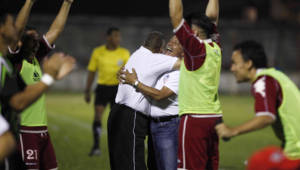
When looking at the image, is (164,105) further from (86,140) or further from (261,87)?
(86,140)

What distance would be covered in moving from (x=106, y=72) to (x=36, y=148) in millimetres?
5874

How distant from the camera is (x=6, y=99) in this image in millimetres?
4660

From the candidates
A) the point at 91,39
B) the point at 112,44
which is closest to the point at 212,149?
the point at 112,44

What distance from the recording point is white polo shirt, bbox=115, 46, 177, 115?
21.3ft

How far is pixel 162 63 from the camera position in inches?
255

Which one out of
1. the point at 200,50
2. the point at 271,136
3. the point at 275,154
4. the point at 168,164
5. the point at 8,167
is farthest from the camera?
the point at 271,136

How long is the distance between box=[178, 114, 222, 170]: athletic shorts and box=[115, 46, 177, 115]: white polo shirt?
3.01 ft

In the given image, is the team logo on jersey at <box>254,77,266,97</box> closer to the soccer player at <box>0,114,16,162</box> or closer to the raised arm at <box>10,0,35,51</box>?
the soccer player at <box>0,114,16,162</box>

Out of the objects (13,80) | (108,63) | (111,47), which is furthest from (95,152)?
(13,80)

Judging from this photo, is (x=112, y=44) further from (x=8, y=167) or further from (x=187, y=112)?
(x=8, y=167)

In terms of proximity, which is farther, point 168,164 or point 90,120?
point 90,120

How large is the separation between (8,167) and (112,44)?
23.7ft

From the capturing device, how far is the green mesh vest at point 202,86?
5633 mm

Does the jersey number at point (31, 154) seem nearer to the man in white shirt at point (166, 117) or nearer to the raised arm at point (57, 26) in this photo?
the raised arm at point (57, 26)
